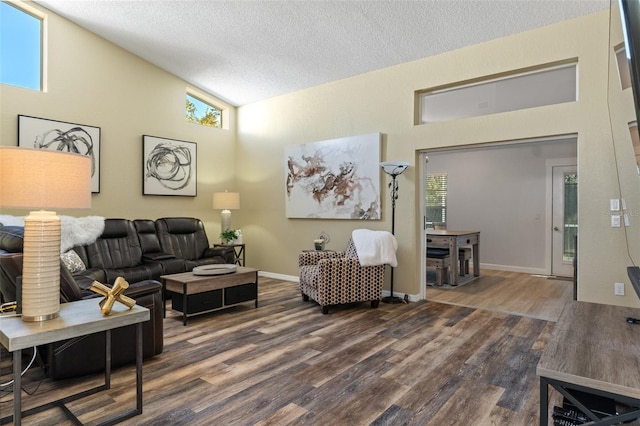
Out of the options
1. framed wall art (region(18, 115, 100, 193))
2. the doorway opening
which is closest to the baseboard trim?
the doorway opening

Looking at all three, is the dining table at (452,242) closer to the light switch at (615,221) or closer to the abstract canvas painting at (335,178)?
the abstract canvas painting at (335,178)

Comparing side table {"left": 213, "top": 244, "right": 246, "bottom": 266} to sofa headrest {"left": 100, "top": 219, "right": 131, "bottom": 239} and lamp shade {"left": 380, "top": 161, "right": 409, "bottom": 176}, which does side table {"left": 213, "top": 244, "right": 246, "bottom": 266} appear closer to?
sofa headrest {"left": 100, "top": 219, "right": 131, "bottom": 239}

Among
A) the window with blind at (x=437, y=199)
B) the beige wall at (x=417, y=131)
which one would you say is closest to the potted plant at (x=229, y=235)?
the beige wall at (x=417, y=131)

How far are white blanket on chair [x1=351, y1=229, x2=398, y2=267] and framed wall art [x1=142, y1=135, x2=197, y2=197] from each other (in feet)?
10.5

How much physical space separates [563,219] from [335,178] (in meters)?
4.20

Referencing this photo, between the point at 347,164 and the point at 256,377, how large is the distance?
3.32 meters

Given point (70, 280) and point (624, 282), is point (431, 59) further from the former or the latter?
point (70, 280)

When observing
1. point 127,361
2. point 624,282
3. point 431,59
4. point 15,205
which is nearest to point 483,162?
point 431,59

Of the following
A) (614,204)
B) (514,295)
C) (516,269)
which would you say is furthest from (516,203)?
(614,204)

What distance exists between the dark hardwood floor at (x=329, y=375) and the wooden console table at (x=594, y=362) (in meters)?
0.68

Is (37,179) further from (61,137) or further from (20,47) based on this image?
(20,47)

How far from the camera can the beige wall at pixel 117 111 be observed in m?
4.62

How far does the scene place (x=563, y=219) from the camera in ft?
21.0

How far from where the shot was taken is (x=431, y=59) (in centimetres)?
446
